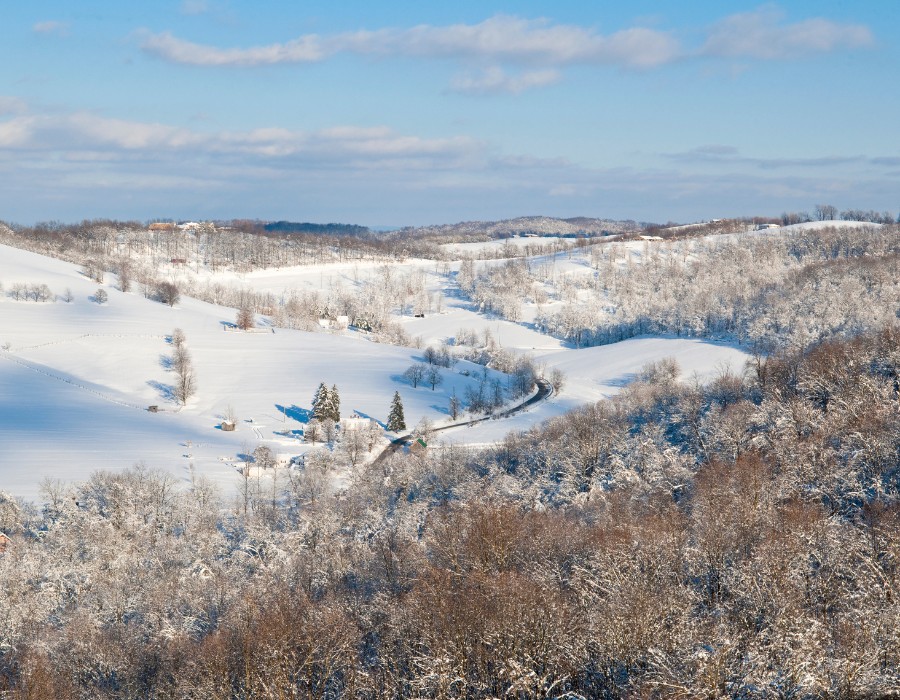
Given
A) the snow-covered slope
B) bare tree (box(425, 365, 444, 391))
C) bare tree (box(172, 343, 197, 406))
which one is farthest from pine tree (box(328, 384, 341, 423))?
bare tree (box(172, 343, 197, 406))

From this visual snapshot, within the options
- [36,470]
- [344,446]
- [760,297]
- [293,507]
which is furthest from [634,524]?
[760,297]

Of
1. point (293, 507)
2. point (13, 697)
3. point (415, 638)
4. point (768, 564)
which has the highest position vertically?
point (768, 564)

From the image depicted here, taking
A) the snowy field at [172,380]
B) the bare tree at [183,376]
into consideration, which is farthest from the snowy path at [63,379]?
the bare tree at [183,376]

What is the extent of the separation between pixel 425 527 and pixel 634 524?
1392 cm

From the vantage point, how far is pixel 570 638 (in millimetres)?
20500

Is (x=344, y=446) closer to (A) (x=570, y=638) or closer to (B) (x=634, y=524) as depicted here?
(B) (x=634, y=524)

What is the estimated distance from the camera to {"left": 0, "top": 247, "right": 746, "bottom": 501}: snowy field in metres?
60.0

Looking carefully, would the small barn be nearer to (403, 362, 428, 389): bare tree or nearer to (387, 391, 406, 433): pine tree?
(387, 391, 406, 433): pine tree

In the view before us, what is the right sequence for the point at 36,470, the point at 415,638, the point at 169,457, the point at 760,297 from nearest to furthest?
the point at 415,638, the point at 36,470, the point at 169,457, the point at 760,297

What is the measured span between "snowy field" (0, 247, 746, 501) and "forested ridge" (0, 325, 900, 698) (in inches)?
350

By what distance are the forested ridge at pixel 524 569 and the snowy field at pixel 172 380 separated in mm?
8900

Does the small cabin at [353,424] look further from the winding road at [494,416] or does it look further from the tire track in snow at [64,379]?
the tire track in snow at [64,379]

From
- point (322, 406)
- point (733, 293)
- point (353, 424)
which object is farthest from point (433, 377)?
point (733, 293)

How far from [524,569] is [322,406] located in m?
47.1
